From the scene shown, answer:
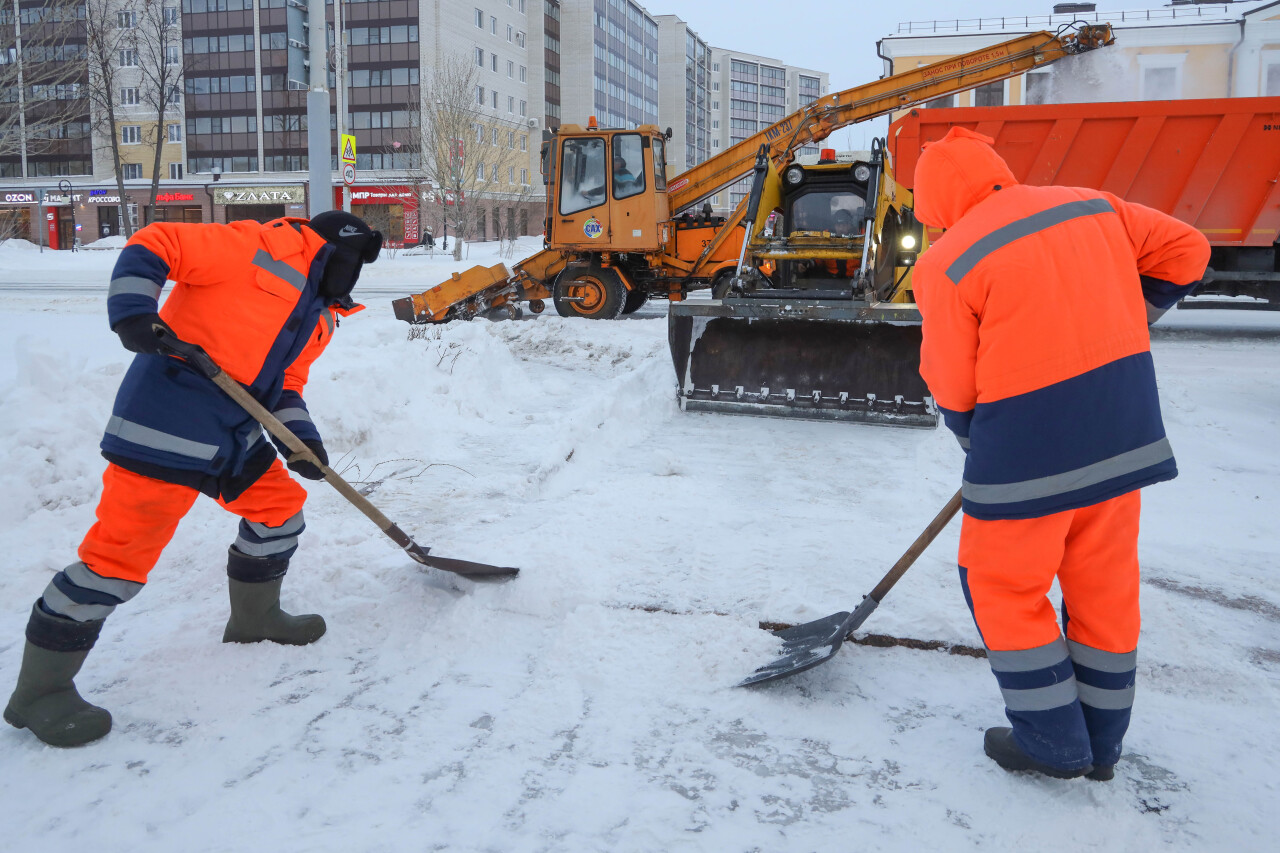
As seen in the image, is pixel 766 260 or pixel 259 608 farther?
pixel 766 260

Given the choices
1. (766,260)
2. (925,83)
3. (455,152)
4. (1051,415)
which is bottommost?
(1051,415)

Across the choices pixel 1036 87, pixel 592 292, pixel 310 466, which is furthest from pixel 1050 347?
pixel 1036 87

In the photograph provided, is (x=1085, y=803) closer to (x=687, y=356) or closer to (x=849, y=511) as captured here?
(x=849, y=511)

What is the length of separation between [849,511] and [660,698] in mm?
2176

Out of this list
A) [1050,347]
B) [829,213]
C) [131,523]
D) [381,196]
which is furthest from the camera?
[381,196]

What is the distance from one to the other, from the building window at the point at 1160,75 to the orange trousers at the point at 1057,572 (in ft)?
103

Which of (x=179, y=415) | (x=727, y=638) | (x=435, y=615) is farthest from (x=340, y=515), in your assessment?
(x=727, y=638)

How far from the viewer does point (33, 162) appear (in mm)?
52875

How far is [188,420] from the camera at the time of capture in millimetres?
2455

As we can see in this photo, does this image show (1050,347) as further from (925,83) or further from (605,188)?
(605,188)

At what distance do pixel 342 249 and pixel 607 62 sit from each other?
64.8 m

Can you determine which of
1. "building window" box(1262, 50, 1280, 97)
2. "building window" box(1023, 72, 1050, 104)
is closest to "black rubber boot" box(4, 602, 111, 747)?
"building window" box(1023, 72, 1050, 104)

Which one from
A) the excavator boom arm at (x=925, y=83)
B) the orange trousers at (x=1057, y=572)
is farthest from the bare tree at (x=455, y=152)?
the orange trousers at (x=1057, y=572)

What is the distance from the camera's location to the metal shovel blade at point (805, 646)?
2.64 metres
